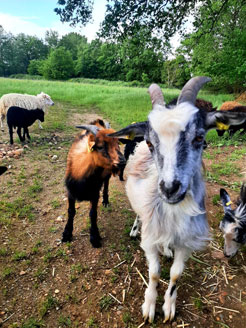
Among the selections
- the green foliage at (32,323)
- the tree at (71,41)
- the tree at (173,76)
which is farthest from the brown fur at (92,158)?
the tree at (71,41)

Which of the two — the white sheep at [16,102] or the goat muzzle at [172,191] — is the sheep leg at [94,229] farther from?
the white sheep at [16,102]

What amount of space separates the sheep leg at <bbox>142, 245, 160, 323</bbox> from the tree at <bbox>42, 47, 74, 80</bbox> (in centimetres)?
5929

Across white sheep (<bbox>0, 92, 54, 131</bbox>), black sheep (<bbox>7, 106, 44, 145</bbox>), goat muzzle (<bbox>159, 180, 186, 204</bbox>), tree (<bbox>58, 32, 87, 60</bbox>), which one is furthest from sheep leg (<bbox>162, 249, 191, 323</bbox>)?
tree (<bbox>58, 32, 87, 60</bbox>)

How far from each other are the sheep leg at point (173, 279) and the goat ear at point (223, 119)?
1.40 m

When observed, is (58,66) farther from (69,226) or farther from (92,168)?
(69,226)

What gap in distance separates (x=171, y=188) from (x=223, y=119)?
2.89ft

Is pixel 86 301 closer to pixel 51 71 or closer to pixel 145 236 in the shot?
pixel 145 236

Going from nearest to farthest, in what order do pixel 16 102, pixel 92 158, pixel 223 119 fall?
pixel 223 119 < pixel 92 158 < pixel 16 102

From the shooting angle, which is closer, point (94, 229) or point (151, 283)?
point (151, 283)

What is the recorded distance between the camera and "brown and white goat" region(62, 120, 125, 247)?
3.19 metres

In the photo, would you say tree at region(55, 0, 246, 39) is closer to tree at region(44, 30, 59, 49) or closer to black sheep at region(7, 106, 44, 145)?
black sheep at region(7, 106, 44, 145)

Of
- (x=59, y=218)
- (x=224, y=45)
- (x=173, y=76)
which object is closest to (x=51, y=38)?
(x=173, y=76)

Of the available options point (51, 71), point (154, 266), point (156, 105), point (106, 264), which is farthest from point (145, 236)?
point (51, 71)

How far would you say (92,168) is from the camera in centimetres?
335
